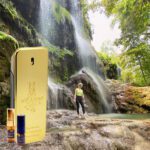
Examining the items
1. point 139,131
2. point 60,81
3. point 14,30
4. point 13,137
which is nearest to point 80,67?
point 60,81

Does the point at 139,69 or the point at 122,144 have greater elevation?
the point at 139,69

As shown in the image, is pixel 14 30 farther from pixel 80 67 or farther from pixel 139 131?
pixel 139 131

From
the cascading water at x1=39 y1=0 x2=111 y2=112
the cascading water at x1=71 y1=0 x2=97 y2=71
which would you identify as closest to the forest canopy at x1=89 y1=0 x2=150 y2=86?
the cascading water at x1=71 y1=0 x2=97 y2=71

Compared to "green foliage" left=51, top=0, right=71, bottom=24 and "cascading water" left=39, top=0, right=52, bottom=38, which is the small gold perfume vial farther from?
"green foliage" left=51, top=0, right=71, bottom=24

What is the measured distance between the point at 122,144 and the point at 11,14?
5.36 metres

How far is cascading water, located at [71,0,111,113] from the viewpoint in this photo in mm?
9046

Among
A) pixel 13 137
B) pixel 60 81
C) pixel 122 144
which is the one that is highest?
pixel 60 81

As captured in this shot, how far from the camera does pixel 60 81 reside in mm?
7984

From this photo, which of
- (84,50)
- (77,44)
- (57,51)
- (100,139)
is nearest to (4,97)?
(100,139)

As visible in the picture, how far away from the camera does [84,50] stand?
10.3 m

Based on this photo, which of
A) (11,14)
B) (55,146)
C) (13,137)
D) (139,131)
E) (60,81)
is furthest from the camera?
(60,81)

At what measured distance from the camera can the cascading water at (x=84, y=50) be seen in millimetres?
9046

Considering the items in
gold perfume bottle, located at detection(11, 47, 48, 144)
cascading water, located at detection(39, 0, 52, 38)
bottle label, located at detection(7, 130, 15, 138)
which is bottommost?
bottle label, located at detection(7, 130, 15, 138)

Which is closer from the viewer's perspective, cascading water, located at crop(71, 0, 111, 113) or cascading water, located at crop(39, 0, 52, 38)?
cascading water, located at crop(39, 0, 52, 38)
